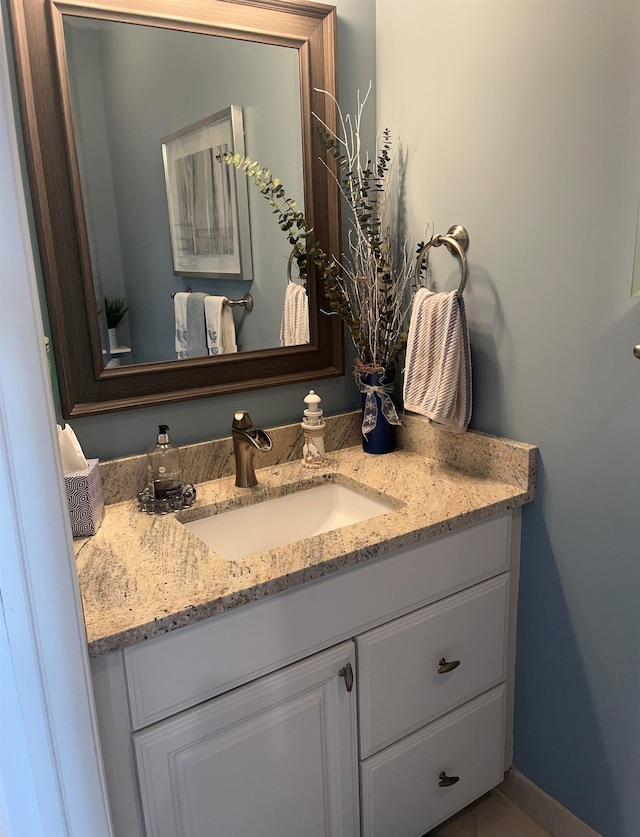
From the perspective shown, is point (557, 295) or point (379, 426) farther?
point (379, 426)

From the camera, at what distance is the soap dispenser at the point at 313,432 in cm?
156

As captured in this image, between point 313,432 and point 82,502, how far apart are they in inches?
22.1

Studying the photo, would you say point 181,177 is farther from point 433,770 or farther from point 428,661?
point 433,770

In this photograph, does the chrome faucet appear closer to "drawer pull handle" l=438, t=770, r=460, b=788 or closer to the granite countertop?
the granite countertop

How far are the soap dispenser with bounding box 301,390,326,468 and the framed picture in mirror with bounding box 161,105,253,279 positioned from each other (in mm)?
349

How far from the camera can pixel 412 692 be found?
4.36 feet

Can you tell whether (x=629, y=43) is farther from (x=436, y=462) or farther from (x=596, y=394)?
(x=436, y=462)

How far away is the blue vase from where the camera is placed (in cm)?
160

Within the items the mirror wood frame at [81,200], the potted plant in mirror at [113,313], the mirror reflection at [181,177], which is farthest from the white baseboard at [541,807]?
the potted plant in mirror at [113,313]

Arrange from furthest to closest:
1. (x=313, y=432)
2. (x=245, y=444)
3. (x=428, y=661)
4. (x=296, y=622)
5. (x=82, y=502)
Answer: (x=313, y=432)
(x=245, y=444)
(x=428, y=661)
(x=82, y=502)
(x=296, y=622)

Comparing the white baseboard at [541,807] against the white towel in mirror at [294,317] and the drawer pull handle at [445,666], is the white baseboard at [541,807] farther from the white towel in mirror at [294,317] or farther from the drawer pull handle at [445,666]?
the white towel in mirror at [294,317]

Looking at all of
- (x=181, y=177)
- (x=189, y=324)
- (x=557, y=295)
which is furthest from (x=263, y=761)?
(x=181, y=177)

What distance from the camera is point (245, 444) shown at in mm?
1442

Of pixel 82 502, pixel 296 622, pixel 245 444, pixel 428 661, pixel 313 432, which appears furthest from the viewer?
pixel 313 432
